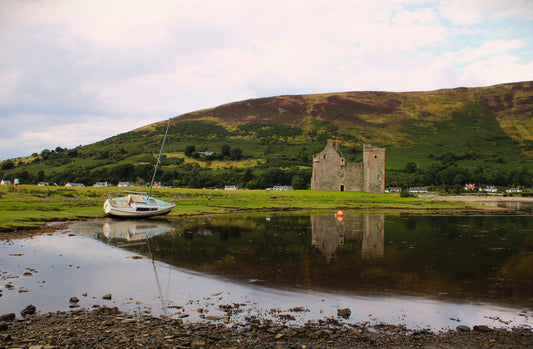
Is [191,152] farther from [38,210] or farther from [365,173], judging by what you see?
[38,210]

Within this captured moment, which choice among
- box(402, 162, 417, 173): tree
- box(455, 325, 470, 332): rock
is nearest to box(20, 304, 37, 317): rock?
box(455, 325, 470, 332): rock

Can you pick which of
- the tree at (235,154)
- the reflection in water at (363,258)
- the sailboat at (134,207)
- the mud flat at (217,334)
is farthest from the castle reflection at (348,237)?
the tree at (235,154)

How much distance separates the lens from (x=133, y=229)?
23.7 metres

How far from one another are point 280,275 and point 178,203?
3063 centimetres

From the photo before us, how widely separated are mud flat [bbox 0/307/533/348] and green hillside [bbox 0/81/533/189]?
175ft

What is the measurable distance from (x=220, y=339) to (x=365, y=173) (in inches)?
2538

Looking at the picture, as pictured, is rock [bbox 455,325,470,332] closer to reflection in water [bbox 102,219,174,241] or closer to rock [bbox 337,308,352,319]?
rock [bbox 337,308,352,319]

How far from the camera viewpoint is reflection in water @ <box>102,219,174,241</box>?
2048 cm

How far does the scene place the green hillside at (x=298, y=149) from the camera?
96.1m

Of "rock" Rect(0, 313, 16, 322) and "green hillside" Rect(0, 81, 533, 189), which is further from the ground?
"green hillside" Rect(0, 81, 533, 189)

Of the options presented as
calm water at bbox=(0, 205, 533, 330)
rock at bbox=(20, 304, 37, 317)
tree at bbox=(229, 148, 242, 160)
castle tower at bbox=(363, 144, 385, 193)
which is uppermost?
tree at bbox=(229, 148, 242, 160)

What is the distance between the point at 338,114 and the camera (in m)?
193

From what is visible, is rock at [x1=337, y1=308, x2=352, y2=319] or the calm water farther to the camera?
the calm water

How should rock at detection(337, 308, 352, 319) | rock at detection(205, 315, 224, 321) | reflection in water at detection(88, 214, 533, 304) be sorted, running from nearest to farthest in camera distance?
1. rock at detection(205, 315, 224, 321)
2. rock at detection(337, 308, 352, 319)
3. reflection in water at detection(88, 214, 533, 304)
